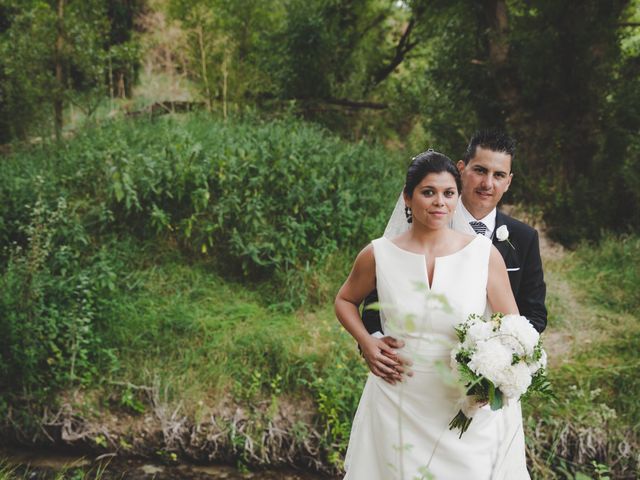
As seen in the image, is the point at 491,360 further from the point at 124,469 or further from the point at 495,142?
the point at 124,469

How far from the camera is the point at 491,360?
5.59 ft

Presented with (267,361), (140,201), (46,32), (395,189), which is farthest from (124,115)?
(267,361)

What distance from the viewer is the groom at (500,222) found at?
7.46ft

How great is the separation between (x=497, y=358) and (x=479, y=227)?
0.77m

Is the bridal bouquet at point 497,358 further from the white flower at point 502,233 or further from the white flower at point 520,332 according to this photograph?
the white flower at point 502,233

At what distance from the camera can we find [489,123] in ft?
27.3

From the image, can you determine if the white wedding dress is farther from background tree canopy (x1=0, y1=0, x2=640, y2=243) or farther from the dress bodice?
background tree canopy (x1=0, y1=0, x2=640, y2=243)

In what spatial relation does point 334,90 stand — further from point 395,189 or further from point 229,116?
point 395,189

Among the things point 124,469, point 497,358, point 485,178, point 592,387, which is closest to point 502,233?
point 485,178

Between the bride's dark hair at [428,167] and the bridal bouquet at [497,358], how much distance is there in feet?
1.71

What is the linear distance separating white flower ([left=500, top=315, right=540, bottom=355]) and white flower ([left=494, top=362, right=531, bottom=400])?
0.06 meters

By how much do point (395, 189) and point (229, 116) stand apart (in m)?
3.09

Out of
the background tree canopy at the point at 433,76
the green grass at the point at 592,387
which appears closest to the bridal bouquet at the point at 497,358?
the green grass at the point at 592,387

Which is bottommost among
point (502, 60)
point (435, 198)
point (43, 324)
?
point (43, 324)
